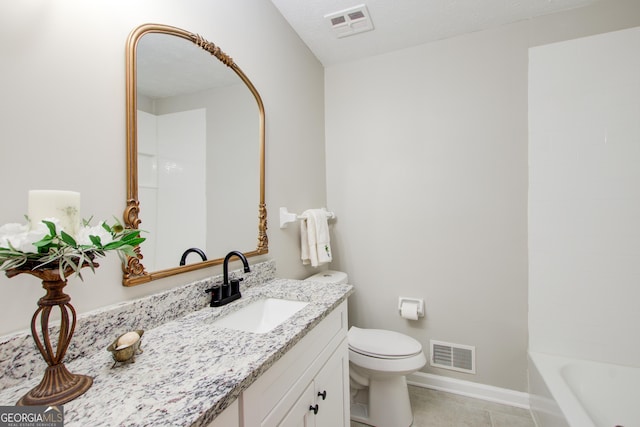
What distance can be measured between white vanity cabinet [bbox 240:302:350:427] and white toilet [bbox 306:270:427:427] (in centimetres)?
33

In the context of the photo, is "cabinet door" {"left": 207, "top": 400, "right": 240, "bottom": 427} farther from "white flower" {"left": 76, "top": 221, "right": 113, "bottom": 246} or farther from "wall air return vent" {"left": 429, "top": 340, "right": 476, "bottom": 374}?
"wall air return vent" {"left": 429, "top": 340, "right": 476, "bottom": 374}

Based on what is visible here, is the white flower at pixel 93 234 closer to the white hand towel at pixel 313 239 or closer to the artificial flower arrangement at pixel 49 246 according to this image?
the artificial flower arrangement at pixel 49 246

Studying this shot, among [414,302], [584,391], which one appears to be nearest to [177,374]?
[414,302]

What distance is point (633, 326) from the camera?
1591 mm

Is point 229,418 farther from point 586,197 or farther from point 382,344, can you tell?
point 586,197

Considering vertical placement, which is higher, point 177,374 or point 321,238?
point 321,238

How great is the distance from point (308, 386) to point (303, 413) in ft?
0.26

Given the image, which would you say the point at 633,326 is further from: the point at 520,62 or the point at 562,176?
the point at 520,62

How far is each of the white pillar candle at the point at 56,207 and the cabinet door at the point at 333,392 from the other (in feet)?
2.94

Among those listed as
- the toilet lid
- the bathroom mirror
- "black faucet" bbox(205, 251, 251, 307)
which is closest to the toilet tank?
the toilet lid

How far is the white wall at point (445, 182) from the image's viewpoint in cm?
184

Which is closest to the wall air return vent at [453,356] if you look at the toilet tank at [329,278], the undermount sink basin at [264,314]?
the toilet tank at [329,278]

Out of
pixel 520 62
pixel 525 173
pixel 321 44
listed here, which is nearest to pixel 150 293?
pixel 321 44

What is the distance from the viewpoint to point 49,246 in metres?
0.54
